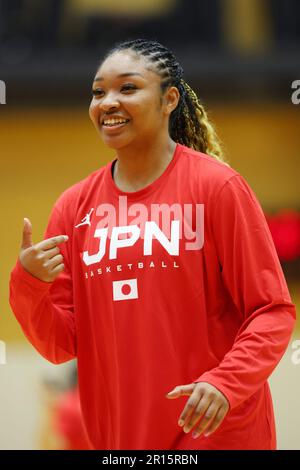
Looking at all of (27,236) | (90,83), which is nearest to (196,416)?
(27,236)

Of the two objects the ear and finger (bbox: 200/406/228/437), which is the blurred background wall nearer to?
the ear

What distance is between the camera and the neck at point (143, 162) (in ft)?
8.98

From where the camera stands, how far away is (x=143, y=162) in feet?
9.00

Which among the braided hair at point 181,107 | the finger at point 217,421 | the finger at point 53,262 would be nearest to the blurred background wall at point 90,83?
the braided hair at point 181,107

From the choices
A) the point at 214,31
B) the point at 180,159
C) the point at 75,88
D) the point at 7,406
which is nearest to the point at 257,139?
the point at 214,31

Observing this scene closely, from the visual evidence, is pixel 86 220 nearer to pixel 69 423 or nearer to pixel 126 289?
pixel 126 289

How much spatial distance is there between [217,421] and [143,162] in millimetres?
731

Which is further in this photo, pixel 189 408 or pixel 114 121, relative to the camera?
pixel 114 121

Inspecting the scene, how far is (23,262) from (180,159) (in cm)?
49

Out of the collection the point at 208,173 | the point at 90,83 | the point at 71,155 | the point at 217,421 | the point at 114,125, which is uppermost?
the point at 90,83

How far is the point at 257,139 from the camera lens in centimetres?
700

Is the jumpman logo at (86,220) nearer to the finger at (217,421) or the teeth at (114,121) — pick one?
the teeth at (114,121)

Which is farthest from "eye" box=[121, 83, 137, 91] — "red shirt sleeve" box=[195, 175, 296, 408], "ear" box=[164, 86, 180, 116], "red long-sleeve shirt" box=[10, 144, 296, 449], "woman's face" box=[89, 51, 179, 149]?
"red shirt sleeve" box=[195, 175, 296, 408]

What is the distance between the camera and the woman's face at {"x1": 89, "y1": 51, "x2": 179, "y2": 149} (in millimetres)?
2654
